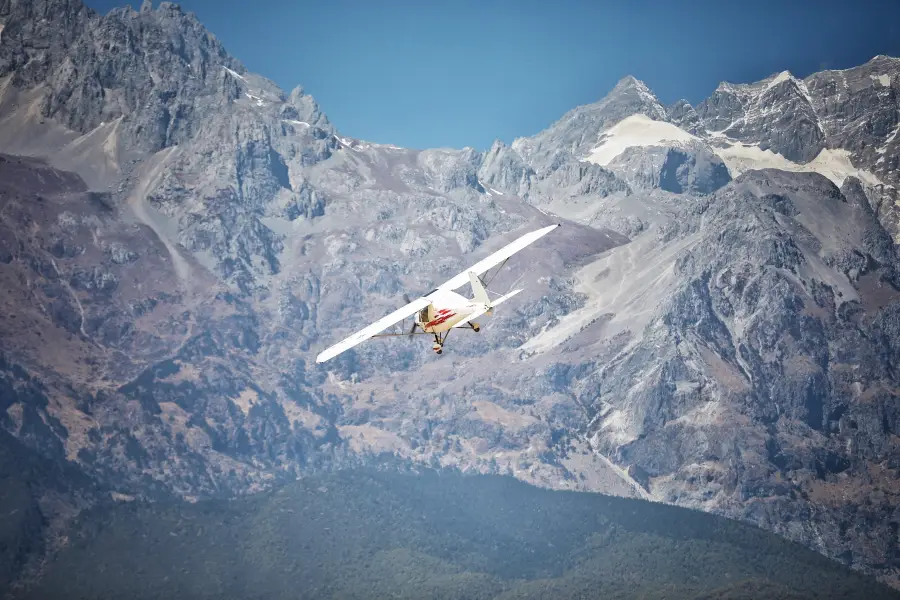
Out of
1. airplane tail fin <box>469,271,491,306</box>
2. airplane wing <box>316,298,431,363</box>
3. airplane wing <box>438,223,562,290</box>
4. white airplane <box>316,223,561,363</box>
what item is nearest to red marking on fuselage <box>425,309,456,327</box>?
white airplane <box>316,223,561,363</box>

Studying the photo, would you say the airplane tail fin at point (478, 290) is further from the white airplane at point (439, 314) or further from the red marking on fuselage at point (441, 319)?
the red marking on fuselage at point (441, 319)

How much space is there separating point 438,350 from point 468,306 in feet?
34.4

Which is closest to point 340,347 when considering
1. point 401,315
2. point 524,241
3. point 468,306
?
point 401,315

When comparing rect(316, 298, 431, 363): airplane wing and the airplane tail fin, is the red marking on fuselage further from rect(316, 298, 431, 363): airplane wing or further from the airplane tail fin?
the airplane tail fin

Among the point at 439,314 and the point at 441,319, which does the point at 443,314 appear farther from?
the point at 441,319

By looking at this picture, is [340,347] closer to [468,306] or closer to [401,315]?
[401,315]

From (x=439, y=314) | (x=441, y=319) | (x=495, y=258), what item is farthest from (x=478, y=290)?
(x=495, y=258)

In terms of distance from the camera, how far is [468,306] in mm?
159625

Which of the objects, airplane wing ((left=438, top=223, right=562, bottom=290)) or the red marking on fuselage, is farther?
airplane wing ((left=438, top=223, right=562, bottom=290))

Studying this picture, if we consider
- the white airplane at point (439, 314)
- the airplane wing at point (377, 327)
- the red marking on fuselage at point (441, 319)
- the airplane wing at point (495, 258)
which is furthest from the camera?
the airplane wing at point (495, 258)

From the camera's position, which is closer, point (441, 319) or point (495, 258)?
point (441, 319)

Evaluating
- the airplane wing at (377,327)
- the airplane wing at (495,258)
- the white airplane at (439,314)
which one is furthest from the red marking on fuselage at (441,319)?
the airplane wing at (495,258)

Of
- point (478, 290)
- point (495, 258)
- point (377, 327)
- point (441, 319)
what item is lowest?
point (377, 327)

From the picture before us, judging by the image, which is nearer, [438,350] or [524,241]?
[438,350]
